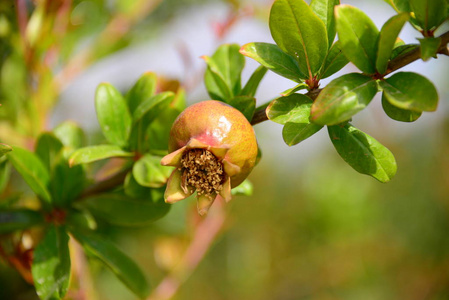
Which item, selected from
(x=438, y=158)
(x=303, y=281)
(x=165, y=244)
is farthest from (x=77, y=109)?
(x=438, y=158)

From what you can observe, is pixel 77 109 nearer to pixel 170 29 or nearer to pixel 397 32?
pixel 170 29

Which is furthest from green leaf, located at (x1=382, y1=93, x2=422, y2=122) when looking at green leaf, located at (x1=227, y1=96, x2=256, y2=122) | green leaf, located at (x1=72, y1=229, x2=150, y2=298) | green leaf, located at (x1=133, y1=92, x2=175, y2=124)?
green leaf, located at (x1=72, y1=229, x2=150, y2=298)

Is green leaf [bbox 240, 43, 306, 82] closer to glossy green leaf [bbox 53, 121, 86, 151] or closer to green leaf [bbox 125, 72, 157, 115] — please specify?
green leaf [bbox 125, 72, 157, 115]

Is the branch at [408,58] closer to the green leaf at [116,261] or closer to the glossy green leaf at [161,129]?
the glossy green leaf at [161,129]

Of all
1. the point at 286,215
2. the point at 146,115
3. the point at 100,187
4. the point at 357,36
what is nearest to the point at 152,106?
the point at 146,115

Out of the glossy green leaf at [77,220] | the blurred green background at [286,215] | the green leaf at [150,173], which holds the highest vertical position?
the green leaf at [150,173]

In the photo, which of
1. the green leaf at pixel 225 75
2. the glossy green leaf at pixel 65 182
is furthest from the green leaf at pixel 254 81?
the glossy green leaf at pixel 65 182
